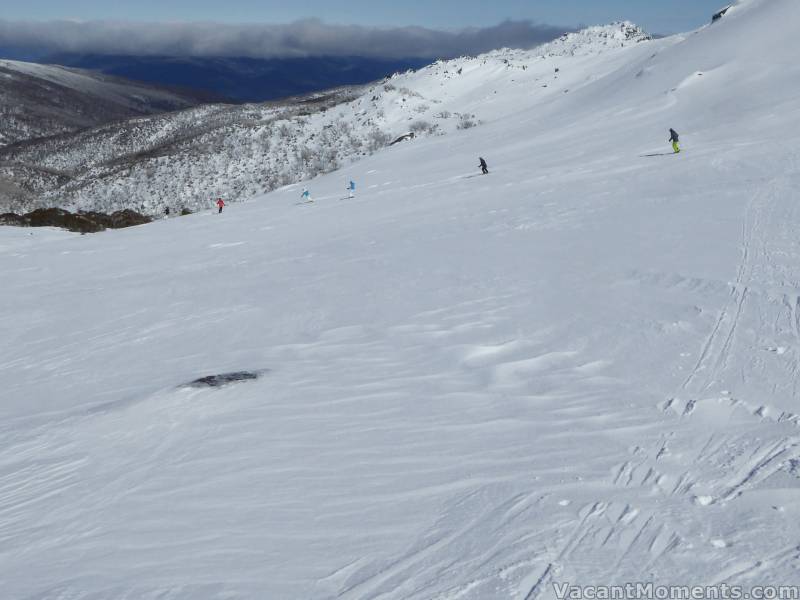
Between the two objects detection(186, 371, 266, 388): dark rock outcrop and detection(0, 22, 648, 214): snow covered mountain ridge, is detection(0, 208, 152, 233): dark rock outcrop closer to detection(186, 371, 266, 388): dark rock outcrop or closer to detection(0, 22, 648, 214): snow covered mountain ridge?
detection(0, 22, 648, 214): snow covered mountain ridge

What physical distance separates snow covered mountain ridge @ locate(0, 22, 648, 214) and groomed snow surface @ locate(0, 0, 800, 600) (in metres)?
42.6

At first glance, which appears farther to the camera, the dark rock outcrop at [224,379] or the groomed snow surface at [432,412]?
the dark rock outcrop at [224,379]

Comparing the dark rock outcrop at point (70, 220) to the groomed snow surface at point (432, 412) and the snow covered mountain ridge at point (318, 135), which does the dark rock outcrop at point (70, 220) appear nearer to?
the groomed snow surface at point (432, 412)

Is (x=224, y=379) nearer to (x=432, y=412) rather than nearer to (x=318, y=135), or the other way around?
(x=432, y=412)

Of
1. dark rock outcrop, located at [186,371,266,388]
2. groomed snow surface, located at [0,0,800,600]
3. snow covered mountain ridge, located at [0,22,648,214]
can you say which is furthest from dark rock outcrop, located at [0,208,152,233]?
→ dark rock outcrop, located at [186,371,266,388]

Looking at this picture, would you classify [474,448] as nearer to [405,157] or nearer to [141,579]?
[141,579]

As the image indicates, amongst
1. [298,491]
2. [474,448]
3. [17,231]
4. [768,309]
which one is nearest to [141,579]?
[298,491]

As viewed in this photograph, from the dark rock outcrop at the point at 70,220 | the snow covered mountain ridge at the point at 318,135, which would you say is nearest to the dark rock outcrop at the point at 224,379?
the dark rock outcrop at the point at 70,220

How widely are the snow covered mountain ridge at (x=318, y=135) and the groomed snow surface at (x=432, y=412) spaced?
42602 millimetres

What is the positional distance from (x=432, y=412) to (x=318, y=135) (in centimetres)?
6856

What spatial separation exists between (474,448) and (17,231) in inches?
1272

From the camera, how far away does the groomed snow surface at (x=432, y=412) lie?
4629mm

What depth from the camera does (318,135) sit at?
7219 cm

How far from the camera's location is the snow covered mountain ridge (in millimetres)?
64000
